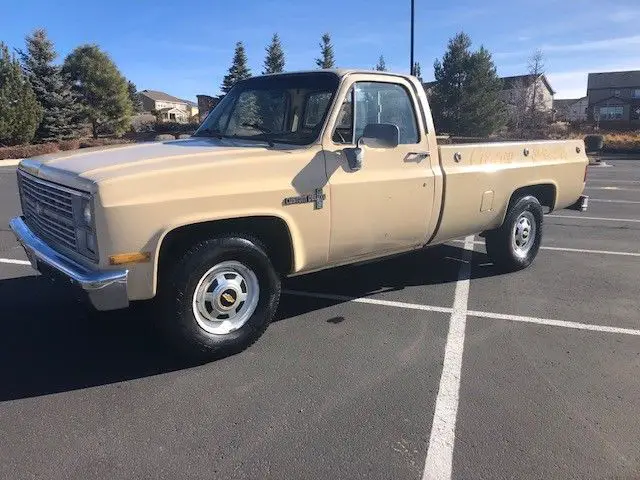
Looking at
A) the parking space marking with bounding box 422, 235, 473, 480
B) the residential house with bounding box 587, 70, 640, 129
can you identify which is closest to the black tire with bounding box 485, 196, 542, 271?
the parking space marking with bounding box 422, 235, 473, 480

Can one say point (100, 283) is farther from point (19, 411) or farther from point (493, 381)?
point (493, 381)

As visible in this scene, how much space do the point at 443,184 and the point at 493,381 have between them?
196cm

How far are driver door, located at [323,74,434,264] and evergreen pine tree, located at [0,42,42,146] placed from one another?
3254 cm

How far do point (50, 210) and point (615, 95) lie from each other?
85711mm

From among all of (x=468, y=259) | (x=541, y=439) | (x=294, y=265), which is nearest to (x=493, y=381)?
(x=541, y=439)

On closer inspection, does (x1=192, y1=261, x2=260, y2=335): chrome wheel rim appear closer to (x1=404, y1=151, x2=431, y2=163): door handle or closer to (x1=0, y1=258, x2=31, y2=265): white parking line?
(x1=404, y1=151, x2=431, y2=163): door handle

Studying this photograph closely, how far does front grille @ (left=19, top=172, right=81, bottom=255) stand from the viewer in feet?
11.8

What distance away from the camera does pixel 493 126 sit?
154ft

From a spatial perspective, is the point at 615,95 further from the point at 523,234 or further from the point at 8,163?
the point at 523,234

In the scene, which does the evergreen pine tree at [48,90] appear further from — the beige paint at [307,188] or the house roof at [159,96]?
the house roof at [159,96]

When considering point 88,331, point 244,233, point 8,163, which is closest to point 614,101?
point 8,163

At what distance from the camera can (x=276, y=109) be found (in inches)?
187

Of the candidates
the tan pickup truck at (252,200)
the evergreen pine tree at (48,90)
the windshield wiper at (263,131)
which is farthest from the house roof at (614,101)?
the windshield wiper at (263,131)

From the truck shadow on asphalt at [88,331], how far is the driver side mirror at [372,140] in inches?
55.3
